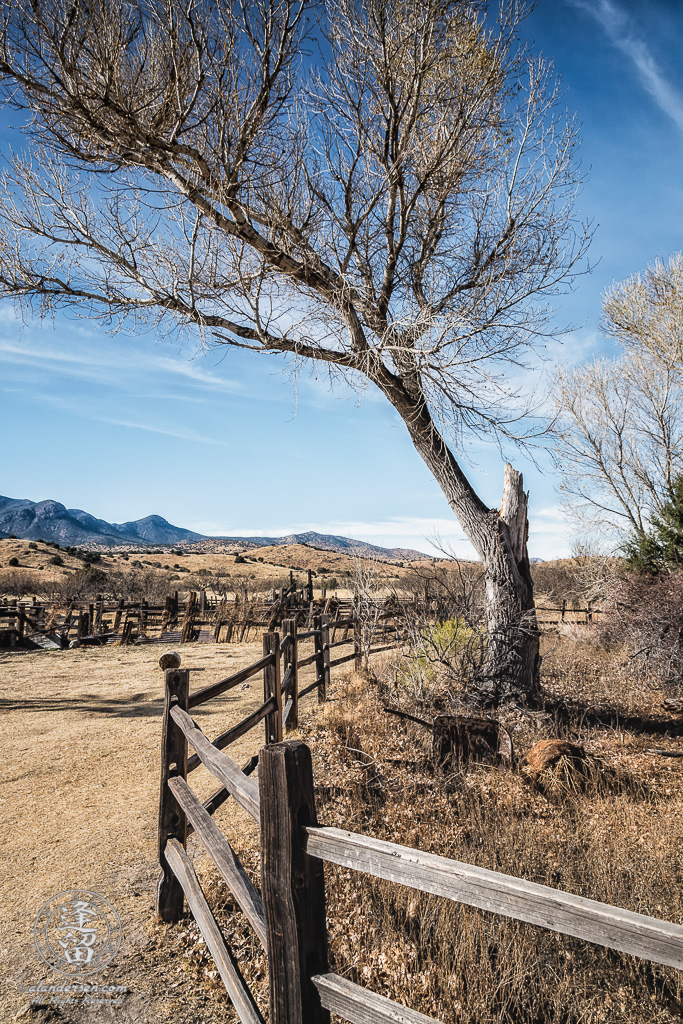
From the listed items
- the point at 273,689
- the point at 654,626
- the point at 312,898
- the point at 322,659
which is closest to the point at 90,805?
the point at 273,689

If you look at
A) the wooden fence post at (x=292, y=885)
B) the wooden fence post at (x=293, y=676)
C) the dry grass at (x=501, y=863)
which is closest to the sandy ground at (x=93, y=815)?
the dry grass at (x=501, y=863)

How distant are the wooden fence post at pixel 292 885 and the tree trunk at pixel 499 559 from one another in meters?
7.03

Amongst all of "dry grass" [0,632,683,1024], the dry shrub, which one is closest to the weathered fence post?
"dry grass" [0,632,683,1024]

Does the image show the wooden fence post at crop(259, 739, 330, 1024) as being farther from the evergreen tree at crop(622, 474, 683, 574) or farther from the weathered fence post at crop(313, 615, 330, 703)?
the evergreen tree at crop(622, 474, 683, 574)

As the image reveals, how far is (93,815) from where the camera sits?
222 inches

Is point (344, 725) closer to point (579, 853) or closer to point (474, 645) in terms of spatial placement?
point (474, 645)

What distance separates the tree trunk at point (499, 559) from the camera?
8766mm

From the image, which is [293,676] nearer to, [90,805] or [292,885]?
[90,805]

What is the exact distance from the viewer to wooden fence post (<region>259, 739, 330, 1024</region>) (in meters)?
1.98

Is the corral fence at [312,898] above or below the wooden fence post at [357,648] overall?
above

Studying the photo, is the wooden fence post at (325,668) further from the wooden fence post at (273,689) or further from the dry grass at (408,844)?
the wooden fence post at (273,689)

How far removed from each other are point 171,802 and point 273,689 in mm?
2747

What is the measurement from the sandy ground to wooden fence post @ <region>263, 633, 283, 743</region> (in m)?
0.84

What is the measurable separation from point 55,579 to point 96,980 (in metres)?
45.4
